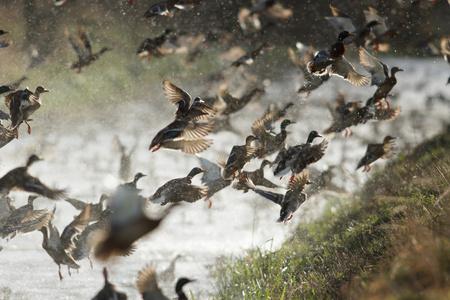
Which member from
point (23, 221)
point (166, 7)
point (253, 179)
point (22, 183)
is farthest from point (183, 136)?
point (166, 7)

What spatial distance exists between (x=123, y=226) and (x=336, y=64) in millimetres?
3532

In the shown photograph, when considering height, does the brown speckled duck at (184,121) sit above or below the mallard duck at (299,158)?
above

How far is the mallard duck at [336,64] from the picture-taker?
5.66m

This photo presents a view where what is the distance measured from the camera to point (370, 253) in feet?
16.0

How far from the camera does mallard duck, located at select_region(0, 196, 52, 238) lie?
5.16m

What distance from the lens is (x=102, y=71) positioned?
602 inches

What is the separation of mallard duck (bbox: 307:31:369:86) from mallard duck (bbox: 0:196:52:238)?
3.57m

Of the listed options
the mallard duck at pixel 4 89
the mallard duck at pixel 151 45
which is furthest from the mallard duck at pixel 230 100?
the mallard duck at pixel 4 89

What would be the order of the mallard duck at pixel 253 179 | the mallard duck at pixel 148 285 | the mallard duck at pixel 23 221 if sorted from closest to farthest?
the mallard duck at pixel 148 285 → the mallard duck at pixel 23 221 → the mallard duck at pixel 253 179

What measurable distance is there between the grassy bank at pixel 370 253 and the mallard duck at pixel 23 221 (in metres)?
2.46

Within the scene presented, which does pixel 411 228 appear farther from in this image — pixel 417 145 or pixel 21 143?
pixel 21 143

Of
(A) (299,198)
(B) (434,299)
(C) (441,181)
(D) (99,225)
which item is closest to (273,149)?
(A) (299,198)

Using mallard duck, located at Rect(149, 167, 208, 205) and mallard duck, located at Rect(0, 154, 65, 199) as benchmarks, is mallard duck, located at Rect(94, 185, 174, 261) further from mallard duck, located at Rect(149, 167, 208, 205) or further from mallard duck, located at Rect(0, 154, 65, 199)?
mallard duck, located at Rect(0, 154, 65, 199)

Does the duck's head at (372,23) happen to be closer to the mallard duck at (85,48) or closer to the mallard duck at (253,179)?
the mallard duck at (253,179)
